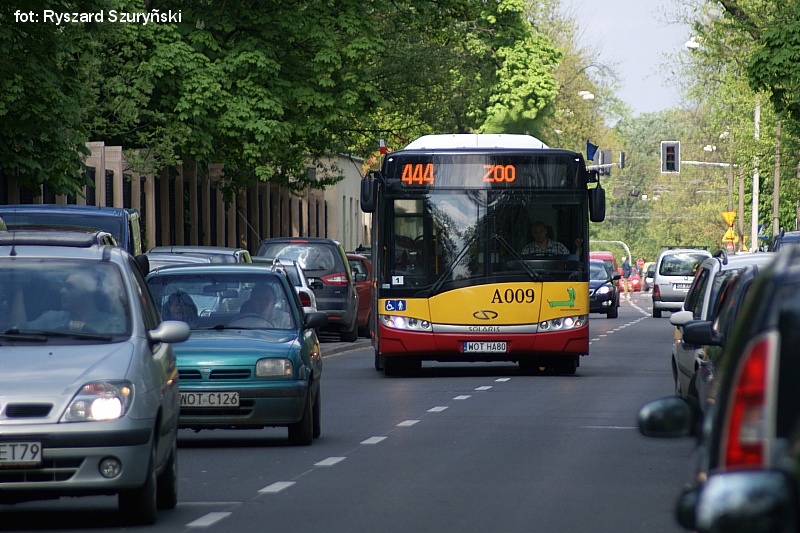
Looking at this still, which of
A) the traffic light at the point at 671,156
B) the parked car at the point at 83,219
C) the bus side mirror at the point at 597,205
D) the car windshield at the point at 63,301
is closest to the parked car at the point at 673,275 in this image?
the traffic light at the point at 671,156

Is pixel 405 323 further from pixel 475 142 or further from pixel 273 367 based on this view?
pixel 273 367

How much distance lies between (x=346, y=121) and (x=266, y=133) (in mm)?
3219

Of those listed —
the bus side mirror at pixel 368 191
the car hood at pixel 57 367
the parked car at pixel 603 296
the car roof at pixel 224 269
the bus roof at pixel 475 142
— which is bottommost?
the parked car at pixel 603 296

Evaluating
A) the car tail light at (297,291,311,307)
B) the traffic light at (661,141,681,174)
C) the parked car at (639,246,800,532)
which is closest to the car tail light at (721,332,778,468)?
the parked car at (639,246,800,532)

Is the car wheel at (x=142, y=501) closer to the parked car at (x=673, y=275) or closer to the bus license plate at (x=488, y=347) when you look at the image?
the bus license plate at (x=488, y=347)

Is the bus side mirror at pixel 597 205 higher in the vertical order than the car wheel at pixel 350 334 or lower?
higher

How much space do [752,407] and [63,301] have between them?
21.9 feet

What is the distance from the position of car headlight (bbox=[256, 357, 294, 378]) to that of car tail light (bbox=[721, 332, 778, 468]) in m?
10.2

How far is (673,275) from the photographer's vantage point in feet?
179

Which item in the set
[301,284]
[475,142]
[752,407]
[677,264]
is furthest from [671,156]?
[752,407]

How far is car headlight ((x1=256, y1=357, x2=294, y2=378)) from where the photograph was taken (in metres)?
14.8

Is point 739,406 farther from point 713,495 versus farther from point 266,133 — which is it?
point 266,133

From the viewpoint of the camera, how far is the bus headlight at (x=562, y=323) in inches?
972

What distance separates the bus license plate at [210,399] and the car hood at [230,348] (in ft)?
0.85
